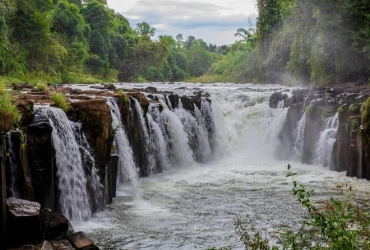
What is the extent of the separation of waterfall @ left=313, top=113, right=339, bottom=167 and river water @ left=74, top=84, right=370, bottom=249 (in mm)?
416

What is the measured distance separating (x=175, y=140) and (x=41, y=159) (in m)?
10.1

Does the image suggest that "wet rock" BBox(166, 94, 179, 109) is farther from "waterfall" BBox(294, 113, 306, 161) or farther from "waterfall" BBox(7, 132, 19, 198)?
"waterfall" BBox(7, 132, 19, 198)

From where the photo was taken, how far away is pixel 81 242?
26.5 ft

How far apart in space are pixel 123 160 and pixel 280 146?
31.5 feet

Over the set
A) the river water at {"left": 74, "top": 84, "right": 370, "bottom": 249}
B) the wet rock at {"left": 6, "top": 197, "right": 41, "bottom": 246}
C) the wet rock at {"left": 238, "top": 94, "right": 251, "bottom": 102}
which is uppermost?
the wet rock at {"left": 238, "top": 94, "right": 251, "bottom": 102}

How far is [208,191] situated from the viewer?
14297mm

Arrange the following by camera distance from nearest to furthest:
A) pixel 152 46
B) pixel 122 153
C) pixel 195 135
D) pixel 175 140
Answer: pixel 122 153
pixel 175 140
pixel 195 135
pixel 152 46

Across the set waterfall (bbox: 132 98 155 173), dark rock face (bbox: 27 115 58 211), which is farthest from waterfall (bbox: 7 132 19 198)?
waterfall (bbox: 132 98 155 173)

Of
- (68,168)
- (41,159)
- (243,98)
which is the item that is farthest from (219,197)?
(243,98)

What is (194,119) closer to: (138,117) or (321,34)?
(138,117)

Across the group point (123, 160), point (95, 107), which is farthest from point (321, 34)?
point (95, 107)

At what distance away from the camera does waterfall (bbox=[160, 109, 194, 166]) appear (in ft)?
62.9

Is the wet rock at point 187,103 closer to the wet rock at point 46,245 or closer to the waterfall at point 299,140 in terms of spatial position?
the waterfall at point 299,140

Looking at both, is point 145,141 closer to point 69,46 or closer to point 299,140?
point 299,140
